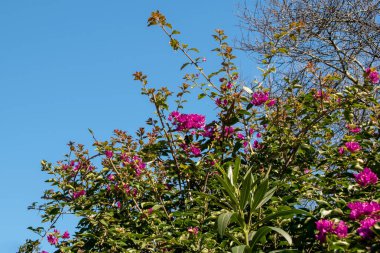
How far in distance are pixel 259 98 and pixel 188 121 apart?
25.3 inches

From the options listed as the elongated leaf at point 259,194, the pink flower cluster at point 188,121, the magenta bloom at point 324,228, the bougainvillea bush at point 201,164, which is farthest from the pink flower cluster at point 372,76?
the magenta bloom at point 324,228

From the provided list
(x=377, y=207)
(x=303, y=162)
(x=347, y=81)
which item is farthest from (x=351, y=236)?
(x=347, y=81)

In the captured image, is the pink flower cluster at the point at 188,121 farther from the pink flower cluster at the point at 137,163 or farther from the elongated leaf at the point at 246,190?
the elongated leaf at the point at 246,190

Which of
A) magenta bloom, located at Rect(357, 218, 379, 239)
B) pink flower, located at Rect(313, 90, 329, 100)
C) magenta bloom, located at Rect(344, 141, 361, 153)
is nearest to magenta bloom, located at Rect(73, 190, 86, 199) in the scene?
pink flower, located at Rect(313, 90, 329, 100)

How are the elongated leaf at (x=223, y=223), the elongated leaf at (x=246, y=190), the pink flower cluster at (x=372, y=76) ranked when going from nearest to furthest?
the elongated leaf at (x=223, y=223) → the elongated leaf at (x=246, y=190) → the pink flower cluster at (x=372, y=76)

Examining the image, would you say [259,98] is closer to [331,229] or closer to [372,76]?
[372,76]

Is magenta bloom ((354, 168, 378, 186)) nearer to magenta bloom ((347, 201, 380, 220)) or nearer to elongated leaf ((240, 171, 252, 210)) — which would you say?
magenta bloom ((347, 201, 380, 220))

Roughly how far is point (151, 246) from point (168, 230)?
0.18 metres

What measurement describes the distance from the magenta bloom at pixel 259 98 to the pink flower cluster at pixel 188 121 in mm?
463

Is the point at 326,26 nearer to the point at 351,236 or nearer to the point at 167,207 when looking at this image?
the point at 167,207

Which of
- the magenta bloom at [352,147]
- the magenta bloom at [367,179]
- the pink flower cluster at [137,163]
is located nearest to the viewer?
the magenta bloom at [367,179]

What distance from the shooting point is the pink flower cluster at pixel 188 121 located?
4.43 m

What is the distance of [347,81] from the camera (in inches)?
363

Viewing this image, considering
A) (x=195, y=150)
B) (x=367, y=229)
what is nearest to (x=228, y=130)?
(x=195, y=150)
